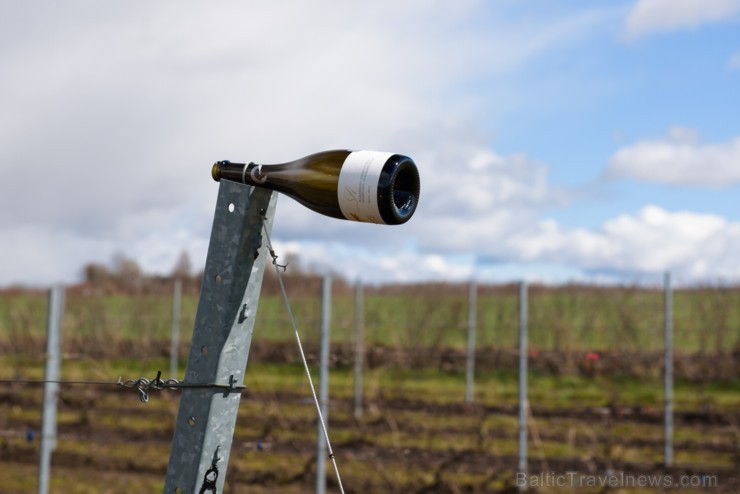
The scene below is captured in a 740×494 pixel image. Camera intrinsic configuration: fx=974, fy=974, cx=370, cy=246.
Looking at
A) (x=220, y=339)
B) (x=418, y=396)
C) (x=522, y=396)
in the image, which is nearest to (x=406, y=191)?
(x=220, y=339)

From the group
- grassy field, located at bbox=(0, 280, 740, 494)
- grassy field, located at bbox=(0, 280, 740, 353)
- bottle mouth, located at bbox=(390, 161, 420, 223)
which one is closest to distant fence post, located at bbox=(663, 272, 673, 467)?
grassy field, located at bbox=(0, 280, 740, 494)

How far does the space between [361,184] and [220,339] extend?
0.36m

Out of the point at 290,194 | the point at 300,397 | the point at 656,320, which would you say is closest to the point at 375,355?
the point at 300,397

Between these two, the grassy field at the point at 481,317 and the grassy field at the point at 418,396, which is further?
the grassy field at the point at 481,317

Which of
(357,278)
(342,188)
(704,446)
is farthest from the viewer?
(357,278)

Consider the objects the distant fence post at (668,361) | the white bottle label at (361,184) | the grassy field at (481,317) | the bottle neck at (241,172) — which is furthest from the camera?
the grassy field at (481,317)

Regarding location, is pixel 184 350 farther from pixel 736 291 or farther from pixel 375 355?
pixel 736 291

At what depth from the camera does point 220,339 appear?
1.63 m

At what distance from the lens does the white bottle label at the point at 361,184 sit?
1541 mm

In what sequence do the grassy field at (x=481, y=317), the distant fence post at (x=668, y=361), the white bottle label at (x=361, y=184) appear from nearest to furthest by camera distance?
the white bottle label at (x=361, y=184) → the distant fence post at (x=668, y=361) → the grassy field at (x=481, y=317)

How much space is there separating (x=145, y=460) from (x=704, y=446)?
4.63 m

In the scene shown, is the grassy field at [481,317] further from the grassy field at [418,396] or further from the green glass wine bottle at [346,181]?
the green glass wine bottle at [346,181]

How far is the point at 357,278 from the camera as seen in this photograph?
30.9ft

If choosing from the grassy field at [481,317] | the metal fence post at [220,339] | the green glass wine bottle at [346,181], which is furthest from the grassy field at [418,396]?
the green glass wine bottle at [346,181]
